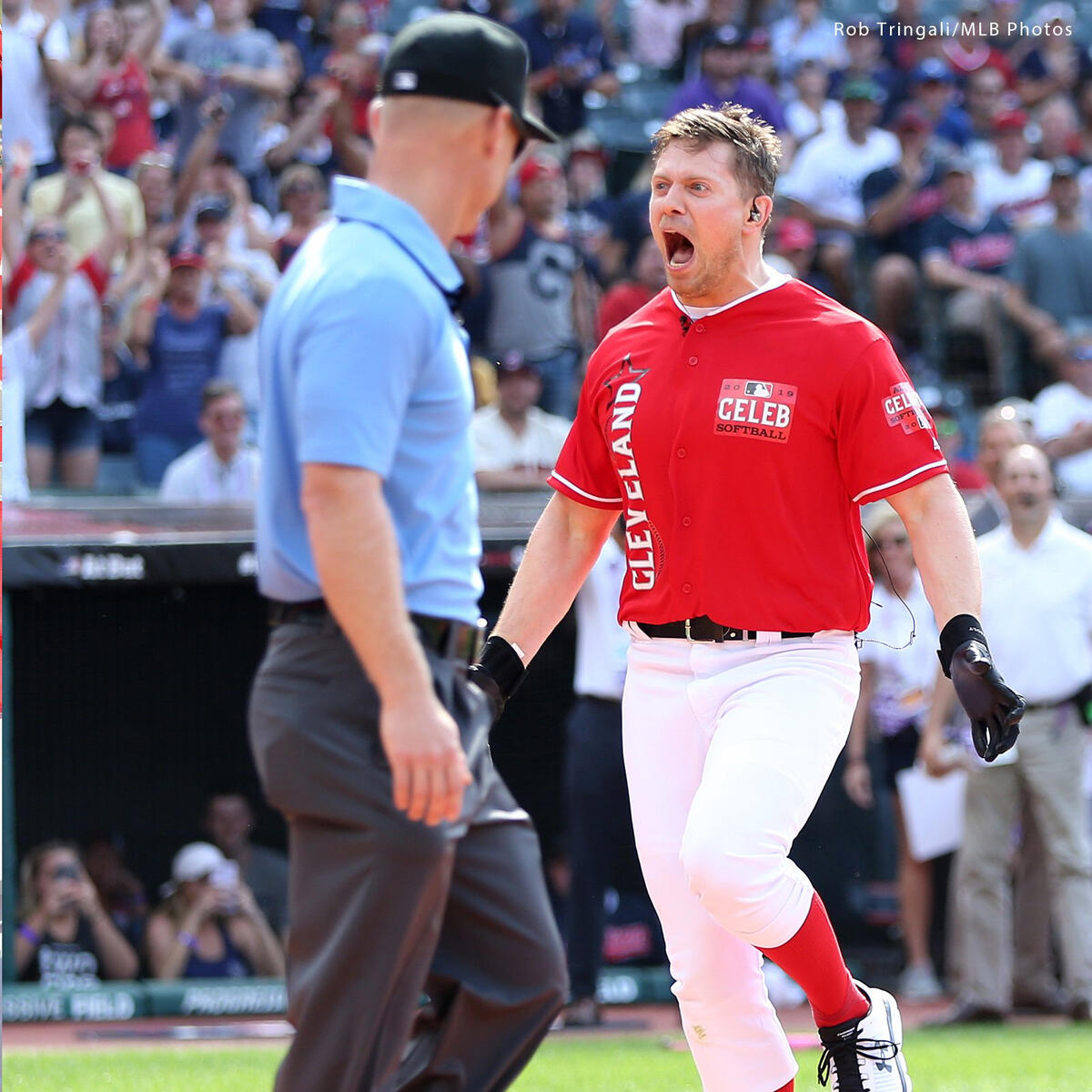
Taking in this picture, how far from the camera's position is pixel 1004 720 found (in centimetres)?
363

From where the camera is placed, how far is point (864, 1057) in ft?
12.3

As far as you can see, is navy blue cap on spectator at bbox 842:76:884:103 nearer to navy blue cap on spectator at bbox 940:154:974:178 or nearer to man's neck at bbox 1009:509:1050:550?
navy blue cap on spectator at bbox 940:154:974:178

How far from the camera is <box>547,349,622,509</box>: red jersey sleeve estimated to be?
4098 mm

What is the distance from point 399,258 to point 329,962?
104cm

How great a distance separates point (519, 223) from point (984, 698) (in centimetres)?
761

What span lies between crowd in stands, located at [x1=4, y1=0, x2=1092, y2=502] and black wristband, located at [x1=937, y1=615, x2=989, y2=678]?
5.29 metres

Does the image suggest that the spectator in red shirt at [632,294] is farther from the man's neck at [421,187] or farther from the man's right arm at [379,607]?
the man's right arm at [379,607]

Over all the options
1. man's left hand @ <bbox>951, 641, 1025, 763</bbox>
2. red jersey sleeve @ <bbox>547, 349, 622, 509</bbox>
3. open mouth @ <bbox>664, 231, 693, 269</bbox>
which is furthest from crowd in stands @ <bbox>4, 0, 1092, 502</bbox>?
man's left hand @ <bbox>951, 641, 1025, 763</bbox>

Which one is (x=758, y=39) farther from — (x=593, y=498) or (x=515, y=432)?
(x=593, y=498)

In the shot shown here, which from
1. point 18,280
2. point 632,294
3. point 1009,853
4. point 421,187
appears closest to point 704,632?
point 421,187

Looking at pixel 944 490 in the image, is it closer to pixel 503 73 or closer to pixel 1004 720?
pixel 1004 720

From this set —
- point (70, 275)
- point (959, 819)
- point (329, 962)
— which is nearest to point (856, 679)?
point (329, 962)

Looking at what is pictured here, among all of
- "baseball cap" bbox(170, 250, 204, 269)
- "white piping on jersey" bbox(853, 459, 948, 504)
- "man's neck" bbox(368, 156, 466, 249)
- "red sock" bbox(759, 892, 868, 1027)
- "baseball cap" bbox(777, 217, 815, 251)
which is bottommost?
"red sock" bbox(759, 892, 868, 1027)

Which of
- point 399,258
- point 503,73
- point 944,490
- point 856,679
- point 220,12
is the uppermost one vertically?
point 220,12
